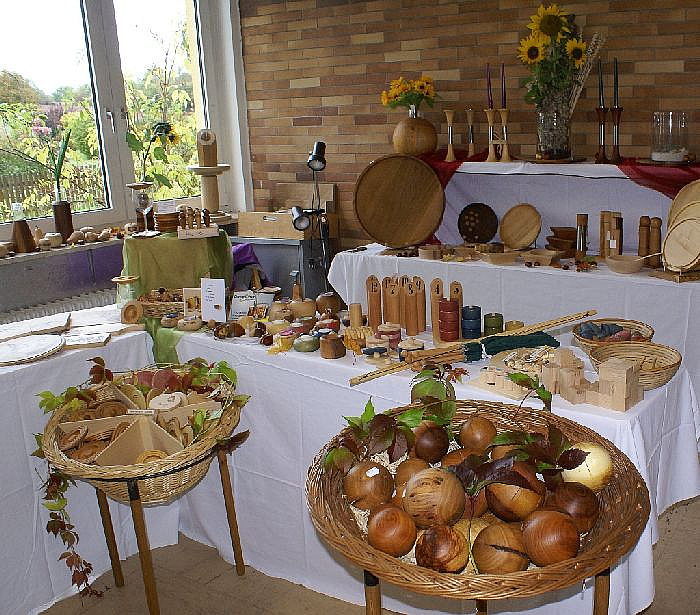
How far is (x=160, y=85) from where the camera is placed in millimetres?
4457

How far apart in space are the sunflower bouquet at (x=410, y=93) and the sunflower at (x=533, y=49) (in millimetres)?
639

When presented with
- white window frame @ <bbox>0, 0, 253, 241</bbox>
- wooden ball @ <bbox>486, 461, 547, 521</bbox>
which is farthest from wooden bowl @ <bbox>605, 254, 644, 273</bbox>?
white window frame @ <bbox>0, 0, 253, 241</bbox>

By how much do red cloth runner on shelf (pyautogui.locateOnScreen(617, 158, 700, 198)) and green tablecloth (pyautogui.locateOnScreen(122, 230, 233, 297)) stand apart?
1864 millimetres

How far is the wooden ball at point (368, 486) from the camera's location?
1251mm

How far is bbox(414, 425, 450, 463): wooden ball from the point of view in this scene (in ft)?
4.45

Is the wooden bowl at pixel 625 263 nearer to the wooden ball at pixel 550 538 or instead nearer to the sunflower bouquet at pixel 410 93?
the sunflower bouquet at pixel 410 93

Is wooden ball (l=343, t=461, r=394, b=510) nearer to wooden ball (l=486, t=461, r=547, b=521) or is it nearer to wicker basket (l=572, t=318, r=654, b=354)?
wooden ball (l=486, t=461, r=547, b=521)

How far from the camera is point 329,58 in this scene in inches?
177

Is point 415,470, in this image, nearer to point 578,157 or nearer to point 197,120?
point 578,157

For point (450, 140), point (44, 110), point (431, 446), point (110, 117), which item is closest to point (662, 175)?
point (450, 140)

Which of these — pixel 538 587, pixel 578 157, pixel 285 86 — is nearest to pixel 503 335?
pixel 538 587

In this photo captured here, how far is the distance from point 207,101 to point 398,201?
184cm

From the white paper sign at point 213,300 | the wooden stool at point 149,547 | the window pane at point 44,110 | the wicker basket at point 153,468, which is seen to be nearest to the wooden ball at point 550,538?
the wicker basket at point 153,468

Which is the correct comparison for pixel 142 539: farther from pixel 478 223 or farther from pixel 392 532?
pixel 478 223
